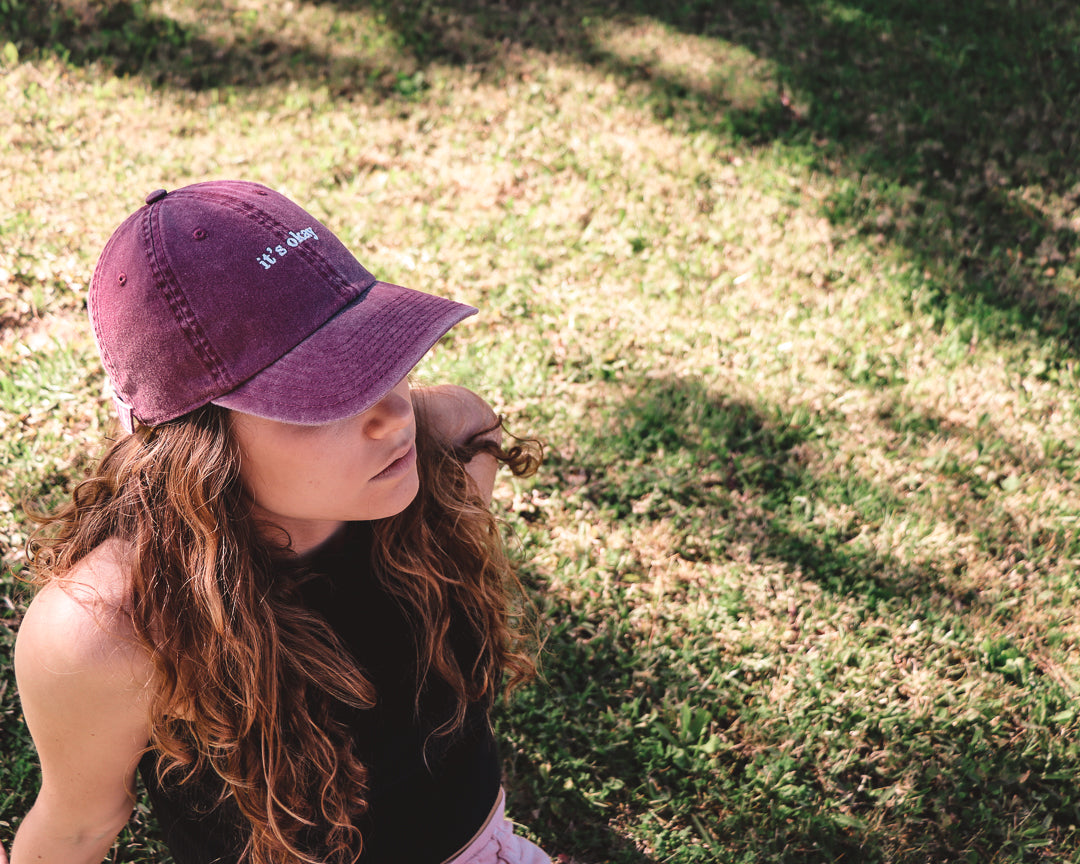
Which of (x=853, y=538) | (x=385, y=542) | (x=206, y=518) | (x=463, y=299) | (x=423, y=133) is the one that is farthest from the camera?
(x=423, y=133)

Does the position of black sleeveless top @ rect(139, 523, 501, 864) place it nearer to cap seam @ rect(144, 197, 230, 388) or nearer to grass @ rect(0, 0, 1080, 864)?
cap seam @ rect(144, 197, 230, 388)

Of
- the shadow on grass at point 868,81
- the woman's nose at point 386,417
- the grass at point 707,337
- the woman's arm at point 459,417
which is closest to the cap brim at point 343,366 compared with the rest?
the woman's nose at point 386,417

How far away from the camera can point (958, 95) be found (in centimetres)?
584

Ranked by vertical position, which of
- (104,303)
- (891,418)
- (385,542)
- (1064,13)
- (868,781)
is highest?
(1064,13)

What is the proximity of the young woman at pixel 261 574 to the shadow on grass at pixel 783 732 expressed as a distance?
0.93 m

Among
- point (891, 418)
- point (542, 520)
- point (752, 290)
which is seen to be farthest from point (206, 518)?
point (752, 290)

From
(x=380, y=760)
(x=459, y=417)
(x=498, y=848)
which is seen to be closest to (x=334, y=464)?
(x=459, y=417)

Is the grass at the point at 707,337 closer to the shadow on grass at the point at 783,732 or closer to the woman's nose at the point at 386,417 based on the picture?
the shadow on grass at the point at 783,732

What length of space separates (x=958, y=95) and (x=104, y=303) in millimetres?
5975

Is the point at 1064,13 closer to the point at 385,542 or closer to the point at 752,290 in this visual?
the point at 752,290

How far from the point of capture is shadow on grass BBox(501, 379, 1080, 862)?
2.85 meters

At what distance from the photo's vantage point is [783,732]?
304 centimetres

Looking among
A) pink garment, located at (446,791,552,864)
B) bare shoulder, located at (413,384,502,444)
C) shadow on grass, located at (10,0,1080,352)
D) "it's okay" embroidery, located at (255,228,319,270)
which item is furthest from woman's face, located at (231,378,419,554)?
shadow on grass, located at (10,0,1080,352)

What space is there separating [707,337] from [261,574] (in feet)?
10.2
